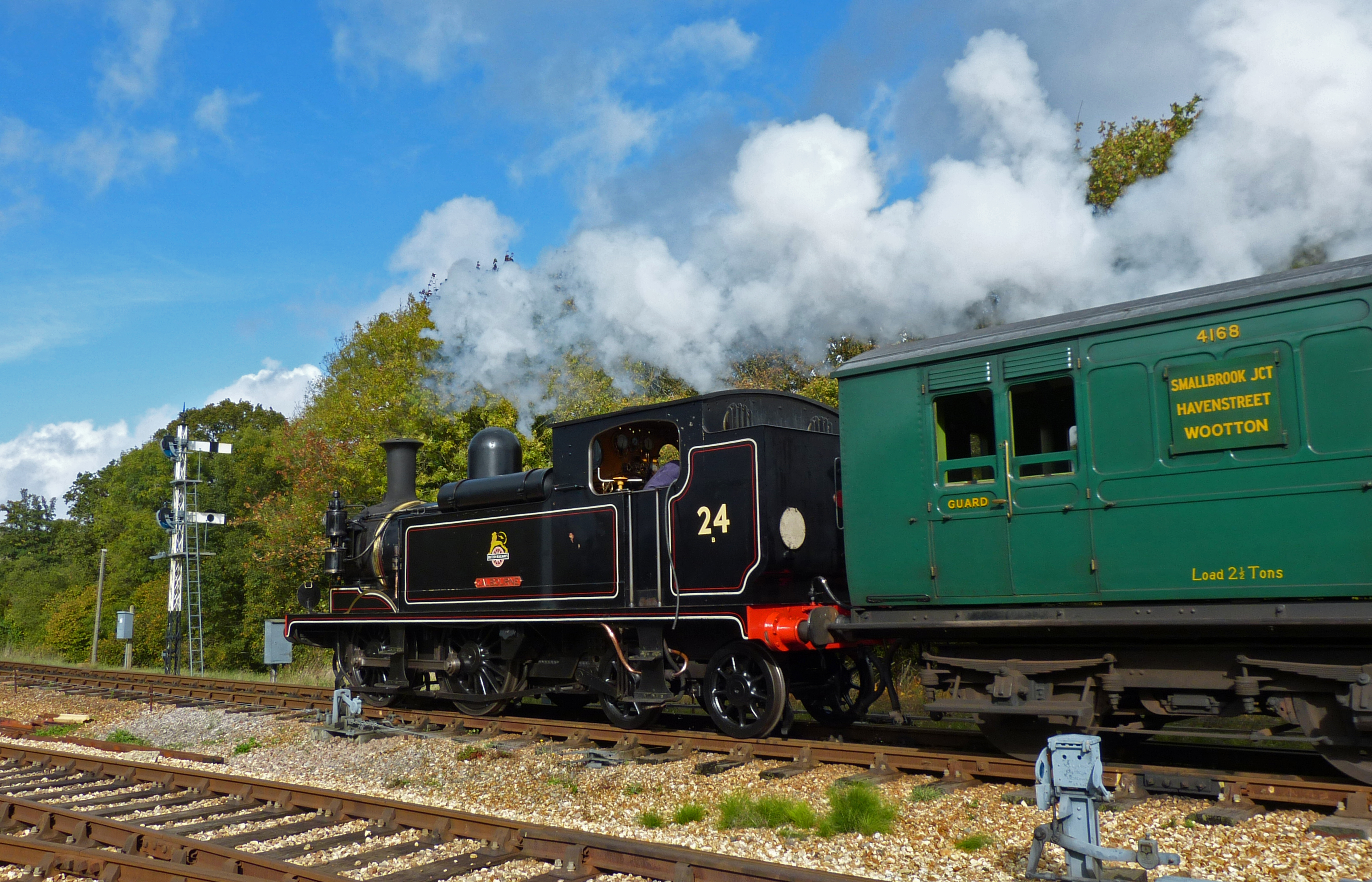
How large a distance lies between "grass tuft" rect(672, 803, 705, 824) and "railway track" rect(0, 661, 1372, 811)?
1321 millimetres

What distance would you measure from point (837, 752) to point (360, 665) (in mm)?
6949

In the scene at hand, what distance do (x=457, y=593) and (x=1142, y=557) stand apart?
714cm

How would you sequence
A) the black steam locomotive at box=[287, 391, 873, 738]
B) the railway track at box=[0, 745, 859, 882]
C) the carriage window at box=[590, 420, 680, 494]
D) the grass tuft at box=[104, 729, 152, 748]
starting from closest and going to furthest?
the railway track at box=[0, 745, 859, 882], the black steam locomotive at box=[287, 391, 873, 738], the carriage window at box=[590, 420, 680, 494], the grass tuft at box=[104, 729, 152, 748]

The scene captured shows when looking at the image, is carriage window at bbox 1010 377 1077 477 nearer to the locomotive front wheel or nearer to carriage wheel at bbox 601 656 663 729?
the locomotive front wheel

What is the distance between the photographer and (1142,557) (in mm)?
6273

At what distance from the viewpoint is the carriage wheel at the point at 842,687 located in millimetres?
9430

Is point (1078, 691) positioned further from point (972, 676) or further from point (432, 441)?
point (432, 441)

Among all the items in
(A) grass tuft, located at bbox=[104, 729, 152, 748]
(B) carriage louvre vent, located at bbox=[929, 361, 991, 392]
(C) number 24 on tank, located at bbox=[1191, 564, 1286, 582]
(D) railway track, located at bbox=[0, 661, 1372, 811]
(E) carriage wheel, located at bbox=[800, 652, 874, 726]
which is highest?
(B) carriage louvre vent, located at bbox=[929, 361, 991, 392]

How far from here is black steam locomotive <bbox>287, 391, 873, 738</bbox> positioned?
852 cm

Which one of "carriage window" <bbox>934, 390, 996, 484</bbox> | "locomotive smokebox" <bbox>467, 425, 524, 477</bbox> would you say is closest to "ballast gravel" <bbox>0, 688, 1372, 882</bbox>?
"carriage window" <bbox>934, 390, 996, 484</bbox>

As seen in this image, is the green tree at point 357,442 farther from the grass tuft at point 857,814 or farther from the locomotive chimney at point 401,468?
the grass tuft at point 857,814

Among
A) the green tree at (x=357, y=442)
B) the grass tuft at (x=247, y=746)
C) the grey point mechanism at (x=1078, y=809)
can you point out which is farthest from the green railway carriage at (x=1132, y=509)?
the green tree at (x=357, y=442)

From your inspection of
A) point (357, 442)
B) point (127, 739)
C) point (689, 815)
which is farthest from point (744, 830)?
point (357, 442)

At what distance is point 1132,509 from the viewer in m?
6.33
